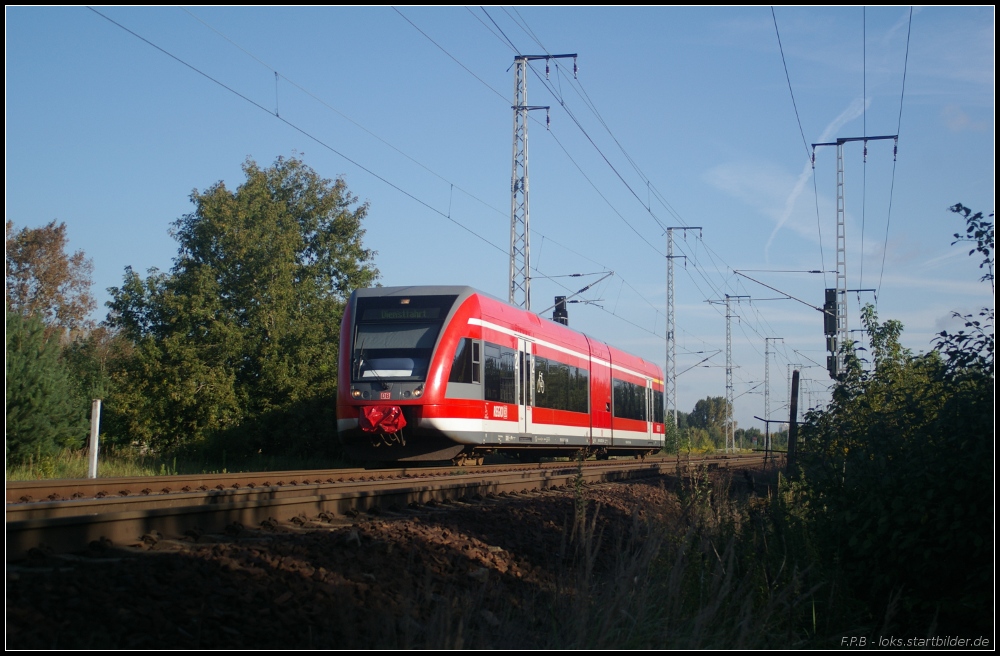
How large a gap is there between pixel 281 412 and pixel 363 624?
741 inches

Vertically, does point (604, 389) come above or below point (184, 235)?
below

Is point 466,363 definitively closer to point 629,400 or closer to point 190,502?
point 190,502

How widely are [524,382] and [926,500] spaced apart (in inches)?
525

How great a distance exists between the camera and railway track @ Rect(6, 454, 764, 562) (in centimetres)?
611

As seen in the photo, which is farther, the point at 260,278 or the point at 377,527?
the point at 260,278

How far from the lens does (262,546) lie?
6387mm

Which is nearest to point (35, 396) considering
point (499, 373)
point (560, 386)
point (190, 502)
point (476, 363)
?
point (476, 363)

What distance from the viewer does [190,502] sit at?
9297 mm

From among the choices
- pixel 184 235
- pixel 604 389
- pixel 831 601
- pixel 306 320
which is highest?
pixel 184 235

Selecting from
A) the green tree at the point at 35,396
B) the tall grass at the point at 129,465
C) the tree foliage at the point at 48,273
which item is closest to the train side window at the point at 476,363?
the tall grass at the point at 129,465

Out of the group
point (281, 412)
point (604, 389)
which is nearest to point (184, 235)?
point (281, 412)

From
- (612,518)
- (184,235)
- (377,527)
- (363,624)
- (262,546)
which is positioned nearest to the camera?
(363,624)

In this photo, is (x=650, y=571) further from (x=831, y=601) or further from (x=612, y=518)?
(x=612, y=518)

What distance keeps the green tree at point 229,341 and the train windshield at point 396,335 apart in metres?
6.63
